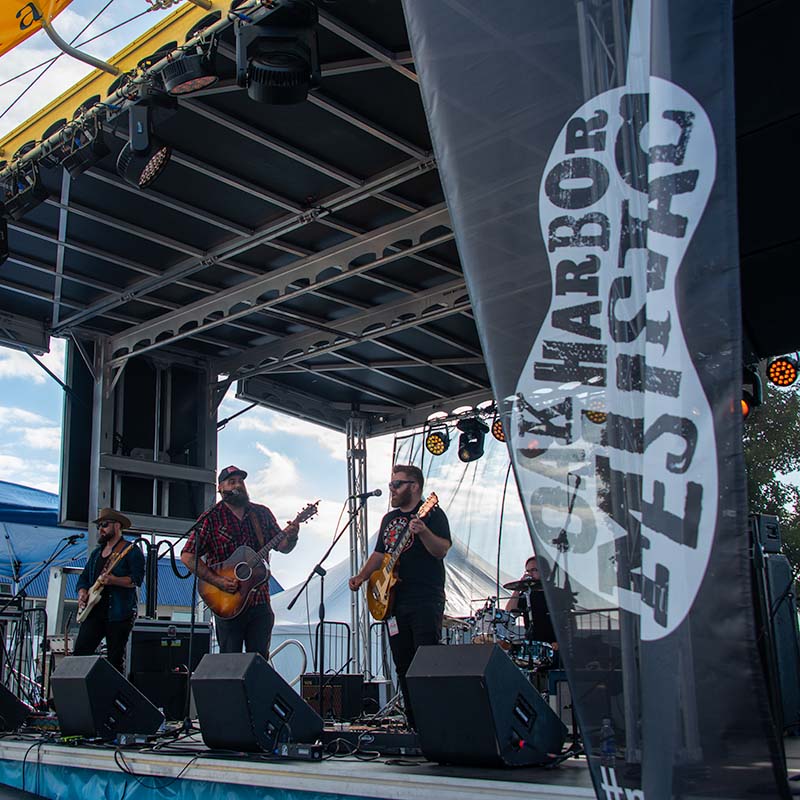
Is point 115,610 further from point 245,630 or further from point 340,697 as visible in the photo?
point 340,697

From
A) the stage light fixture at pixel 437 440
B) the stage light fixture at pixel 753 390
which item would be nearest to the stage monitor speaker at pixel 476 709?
the stage light fixture at pixel 753 390

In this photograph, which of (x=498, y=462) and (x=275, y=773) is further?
(x=498, y=462)

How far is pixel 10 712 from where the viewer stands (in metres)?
6.52

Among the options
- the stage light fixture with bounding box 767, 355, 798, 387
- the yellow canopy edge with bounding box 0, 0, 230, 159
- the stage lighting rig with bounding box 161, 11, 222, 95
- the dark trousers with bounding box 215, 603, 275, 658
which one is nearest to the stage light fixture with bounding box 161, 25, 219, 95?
the stage lighting rig with bounding box 161, 11, 222, 95

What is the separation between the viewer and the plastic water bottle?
1997 millimetres

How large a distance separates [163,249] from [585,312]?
7.40 metres

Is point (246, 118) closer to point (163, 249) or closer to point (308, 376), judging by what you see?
point (163, 249)

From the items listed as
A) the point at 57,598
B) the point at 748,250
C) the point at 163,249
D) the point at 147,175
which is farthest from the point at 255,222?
the point at 748,250

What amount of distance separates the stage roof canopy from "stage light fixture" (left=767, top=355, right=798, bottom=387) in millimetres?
3057

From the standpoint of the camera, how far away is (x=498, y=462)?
40.0ft

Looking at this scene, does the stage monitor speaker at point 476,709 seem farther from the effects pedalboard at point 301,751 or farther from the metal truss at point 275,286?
the metal truss at point 275,286

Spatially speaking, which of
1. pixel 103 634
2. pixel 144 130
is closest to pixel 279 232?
pixel 144 130

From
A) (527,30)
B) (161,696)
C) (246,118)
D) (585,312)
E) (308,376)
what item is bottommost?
(161,696)

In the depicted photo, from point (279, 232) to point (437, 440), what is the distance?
5233 mm
